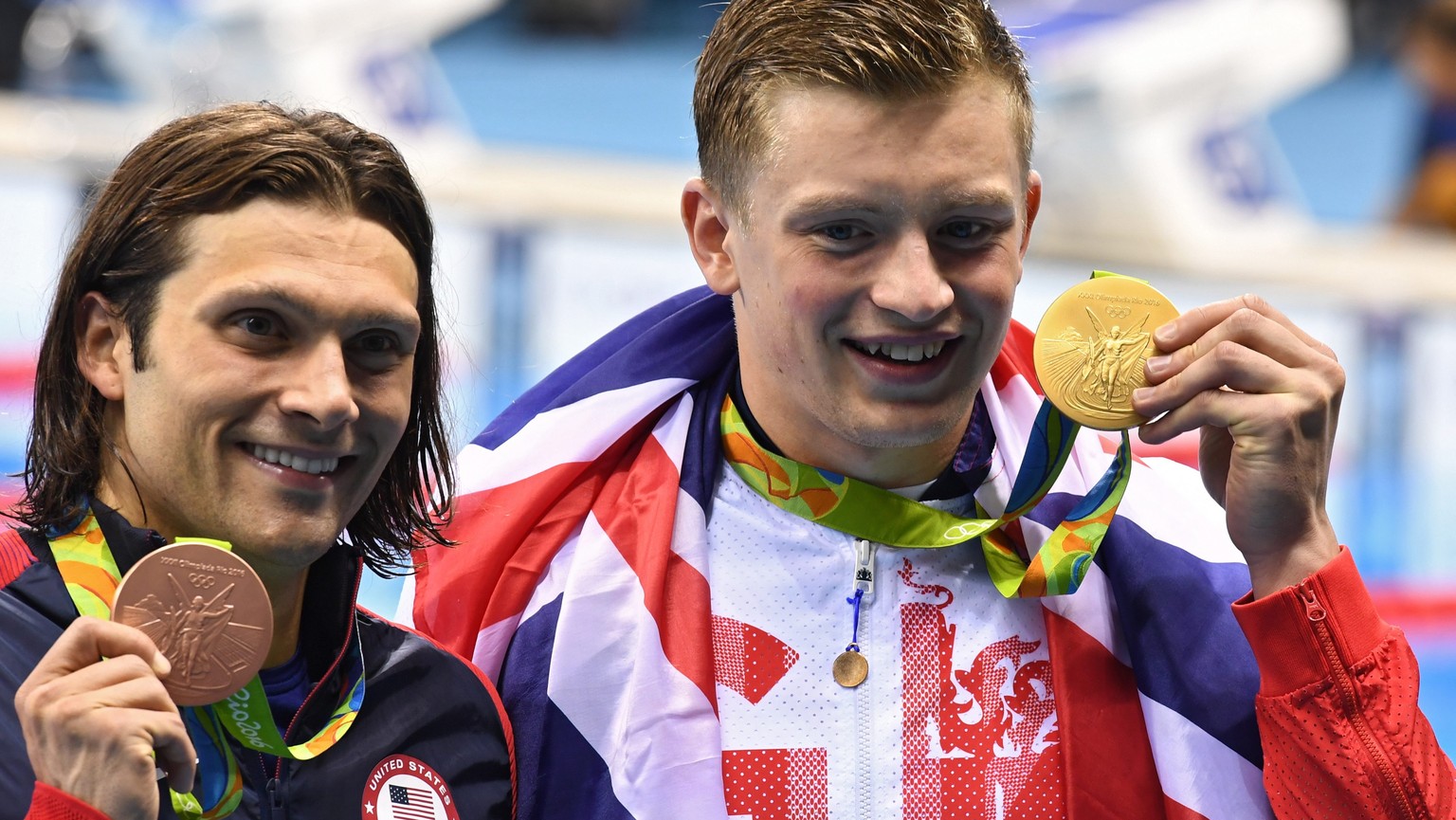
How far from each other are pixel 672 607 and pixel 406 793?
0.40m

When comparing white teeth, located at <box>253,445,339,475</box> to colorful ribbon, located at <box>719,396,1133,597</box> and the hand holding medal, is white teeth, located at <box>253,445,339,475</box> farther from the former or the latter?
the hand holding medal

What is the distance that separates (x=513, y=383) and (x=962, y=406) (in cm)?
568

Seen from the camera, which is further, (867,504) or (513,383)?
(513,383)

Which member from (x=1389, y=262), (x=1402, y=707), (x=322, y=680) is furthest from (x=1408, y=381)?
(x=322, y=680)

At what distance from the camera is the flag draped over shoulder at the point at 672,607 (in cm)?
193

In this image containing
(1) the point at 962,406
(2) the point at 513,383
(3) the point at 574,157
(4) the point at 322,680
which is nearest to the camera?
(4) the point at 322,680

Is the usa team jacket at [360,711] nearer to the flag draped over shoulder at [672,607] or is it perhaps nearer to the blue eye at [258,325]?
the flag draped over shoulder at [672,607]

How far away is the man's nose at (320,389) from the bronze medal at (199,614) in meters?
0.17

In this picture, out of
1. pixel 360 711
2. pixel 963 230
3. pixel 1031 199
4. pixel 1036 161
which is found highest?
pixel 1036 161

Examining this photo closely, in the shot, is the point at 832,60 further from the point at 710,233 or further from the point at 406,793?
the point at 406,793

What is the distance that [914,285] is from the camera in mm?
1823

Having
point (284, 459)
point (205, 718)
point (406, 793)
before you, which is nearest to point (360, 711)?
point (406, 793)

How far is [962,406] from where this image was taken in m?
1.93

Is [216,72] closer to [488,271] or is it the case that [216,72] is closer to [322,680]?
[488,271]
